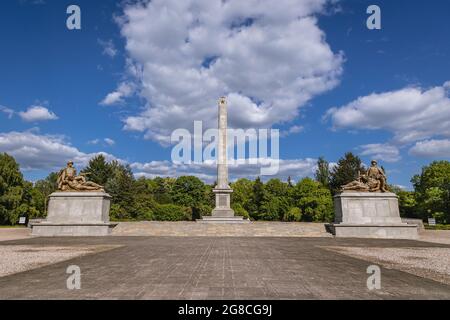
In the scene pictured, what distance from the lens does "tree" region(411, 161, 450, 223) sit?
43.7 m

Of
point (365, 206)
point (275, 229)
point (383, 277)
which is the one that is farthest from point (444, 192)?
point (383, 277)

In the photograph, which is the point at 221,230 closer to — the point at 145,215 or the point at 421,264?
the point at 421,264

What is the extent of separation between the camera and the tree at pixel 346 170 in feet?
217

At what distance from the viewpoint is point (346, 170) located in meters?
66.6

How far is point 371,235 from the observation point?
23422 mm

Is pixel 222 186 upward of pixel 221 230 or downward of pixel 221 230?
upward

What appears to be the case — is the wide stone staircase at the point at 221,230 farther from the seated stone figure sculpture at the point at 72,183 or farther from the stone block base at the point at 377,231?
the seated stone figure sculpture at the point at 72,183

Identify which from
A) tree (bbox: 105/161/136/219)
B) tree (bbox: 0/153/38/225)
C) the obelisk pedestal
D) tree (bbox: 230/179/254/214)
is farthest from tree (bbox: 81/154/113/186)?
the obelisk pedestal

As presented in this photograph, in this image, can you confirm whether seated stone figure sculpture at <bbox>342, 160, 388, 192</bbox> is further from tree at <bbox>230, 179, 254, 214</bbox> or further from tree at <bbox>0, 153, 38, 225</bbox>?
tree at <bbox>0, 153, 38, 225</bbox>

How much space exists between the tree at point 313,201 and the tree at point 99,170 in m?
37.5

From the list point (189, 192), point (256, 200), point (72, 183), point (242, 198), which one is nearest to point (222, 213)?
point (72, 183)

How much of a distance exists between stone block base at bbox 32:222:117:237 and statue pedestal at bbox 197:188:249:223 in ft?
34.1

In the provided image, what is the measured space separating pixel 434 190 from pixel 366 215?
2735 centimetres

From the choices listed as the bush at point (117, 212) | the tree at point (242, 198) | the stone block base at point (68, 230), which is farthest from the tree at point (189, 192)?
the stone block base at point (68, 230)
